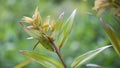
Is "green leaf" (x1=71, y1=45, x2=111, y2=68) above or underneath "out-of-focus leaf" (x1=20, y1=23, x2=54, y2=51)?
underneath

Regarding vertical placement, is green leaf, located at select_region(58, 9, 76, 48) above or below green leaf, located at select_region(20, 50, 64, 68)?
above

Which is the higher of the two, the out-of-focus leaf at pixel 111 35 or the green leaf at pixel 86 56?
the out-of-focus leaf at pixel 111 35

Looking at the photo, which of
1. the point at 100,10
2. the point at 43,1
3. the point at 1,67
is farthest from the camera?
the point at 43,1

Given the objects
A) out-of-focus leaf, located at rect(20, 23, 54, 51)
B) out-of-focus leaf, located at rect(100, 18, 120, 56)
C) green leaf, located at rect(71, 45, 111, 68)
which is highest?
out-of-focus leaf, located at rect(20, 23, 54, 51)

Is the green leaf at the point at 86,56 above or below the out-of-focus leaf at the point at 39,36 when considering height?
below

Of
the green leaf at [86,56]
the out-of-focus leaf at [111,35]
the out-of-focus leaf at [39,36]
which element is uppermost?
the out-of-focus leaf at [39,36]

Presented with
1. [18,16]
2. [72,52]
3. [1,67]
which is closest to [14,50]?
[1,67]

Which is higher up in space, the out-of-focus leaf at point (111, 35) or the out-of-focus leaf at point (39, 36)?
the out-of-focus leaf at point (39, 36)

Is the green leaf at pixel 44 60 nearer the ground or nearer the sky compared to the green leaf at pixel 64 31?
nearer the ground

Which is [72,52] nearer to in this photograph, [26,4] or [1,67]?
[1,67]

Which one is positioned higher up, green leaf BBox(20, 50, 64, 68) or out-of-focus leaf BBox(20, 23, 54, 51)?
out-of-focus leaf BBox(20, 23, 54, 51)

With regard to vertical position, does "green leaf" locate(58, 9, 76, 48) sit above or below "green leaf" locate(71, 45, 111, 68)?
above
